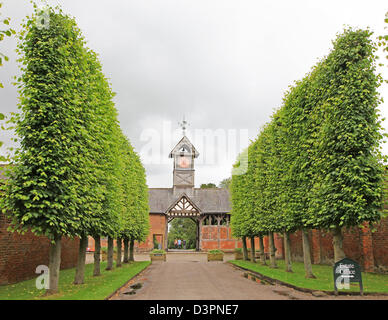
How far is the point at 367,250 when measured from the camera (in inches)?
744

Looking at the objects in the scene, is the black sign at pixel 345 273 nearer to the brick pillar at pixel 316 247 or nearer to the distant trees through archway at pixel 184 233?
the brick pillar at pixel 316 247

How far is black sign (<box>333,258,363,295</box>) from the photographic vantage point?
11.3 meters

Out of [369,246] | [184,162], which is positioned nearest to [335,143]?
[369,246]

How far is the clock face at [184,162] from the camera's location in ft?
172

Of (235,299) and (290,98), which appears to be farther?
(290,98)

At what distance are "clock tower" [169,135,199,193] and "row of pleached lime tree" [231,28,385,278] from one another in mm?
35015

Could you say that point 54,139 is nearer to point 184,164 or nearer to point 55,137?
point 55,137

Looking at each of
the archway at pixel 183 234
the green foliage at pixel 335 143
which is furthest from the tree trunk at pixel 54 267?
the archway at pixel 183 234

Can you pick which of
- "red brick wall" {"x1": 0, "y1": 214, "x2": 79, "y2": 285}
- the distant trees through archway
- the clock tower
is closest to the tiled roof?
the clock tower

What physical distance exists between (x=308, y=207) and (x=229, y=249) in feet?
112

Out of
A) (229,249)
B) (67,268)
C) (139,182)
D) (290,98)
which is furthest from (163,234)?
(290,98)

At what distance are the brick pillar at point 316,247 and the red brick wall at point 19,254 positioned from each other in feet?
64.0

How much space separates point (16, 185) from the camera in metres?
10.1
